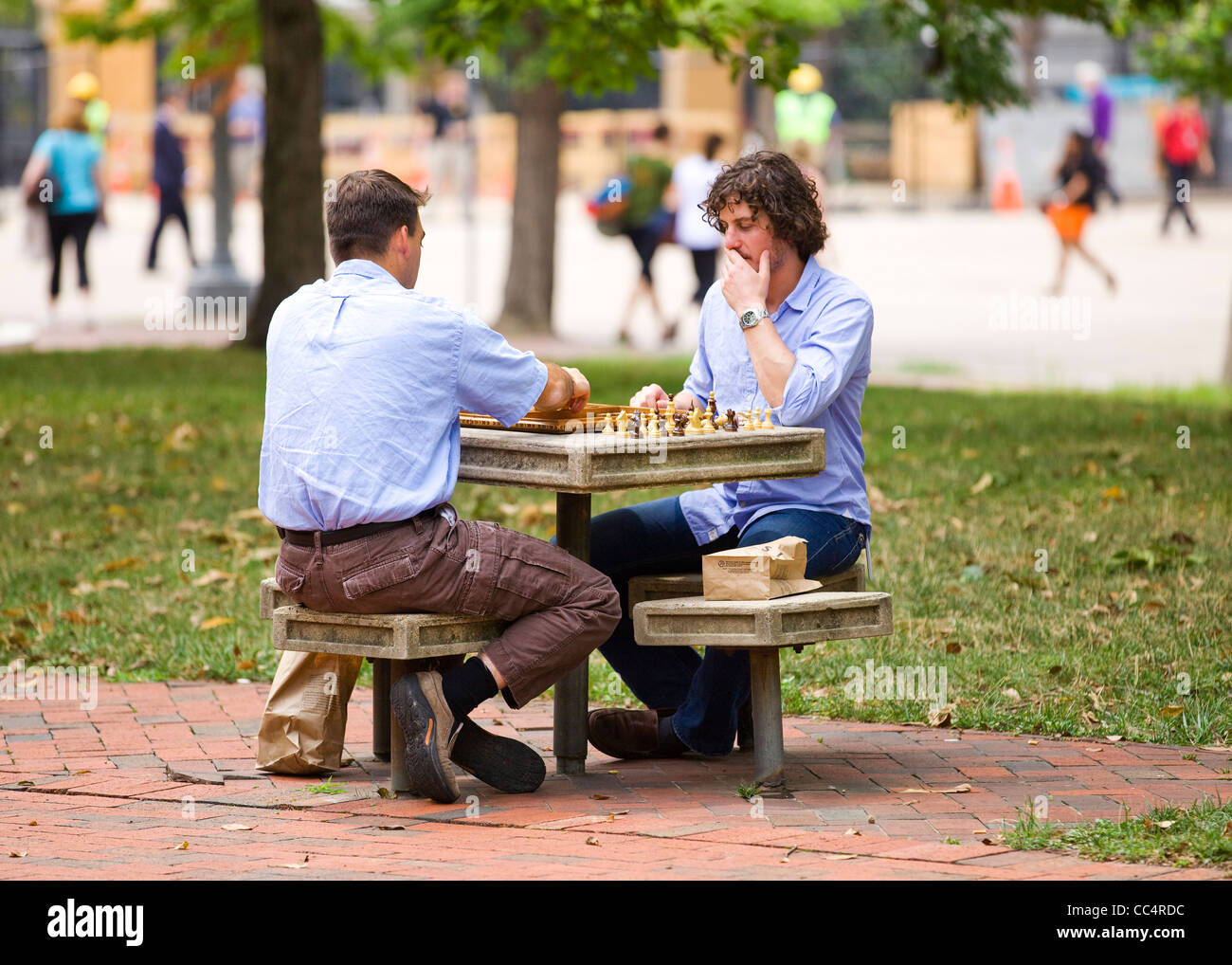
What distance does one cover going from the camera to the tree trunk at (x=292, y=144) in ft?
53.3

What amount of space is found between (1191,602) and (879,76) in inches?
1514

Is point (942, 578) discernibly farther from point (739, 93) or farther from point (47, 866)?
point (739, 93)

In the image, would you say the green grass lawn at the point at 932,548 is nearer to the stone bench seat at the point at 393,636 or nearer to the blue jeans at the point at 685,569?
the blue jeans at the point at 685,569

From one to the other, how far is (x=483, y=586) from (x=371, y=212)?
1.03 metres

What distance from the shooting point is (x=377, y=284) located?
516cm

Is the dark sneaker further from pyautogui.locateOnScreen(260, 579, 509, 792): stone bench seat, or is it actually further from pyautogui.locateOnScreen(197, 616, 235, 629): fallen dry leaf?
pyautogui.locateOnScreen(197, 616, 235, 629): fallen dry leaf

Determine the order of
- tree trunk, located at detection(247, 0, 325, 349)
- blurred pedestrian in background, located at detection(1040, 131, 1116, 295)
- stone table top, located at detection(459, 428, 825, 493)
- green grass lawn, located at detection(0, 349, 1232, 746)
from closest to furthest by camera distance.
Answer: stone table top, located at detection(459, 428, 825, 493) < green grass lawn, located at detection(0, 349, 1232, 746) < tree trunk, located at detection(247, 0, 325, 349) < blurred pedestrian in background, located at detection(1040, 131, 1116, 295)

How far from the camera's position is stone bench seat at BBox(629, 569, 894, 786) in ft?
16.6

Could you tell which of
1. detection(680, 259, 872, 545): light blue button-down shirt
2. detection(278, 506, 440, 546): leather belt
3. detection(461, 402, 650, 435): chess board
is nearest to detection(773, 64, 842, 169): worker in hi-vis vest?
detection(680, 259, 872, 545): light blue button-down shirt

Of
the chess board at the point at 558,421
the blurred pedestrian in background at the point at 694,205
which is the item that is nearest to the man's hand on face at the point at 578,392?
the chess board at the point at 558,421

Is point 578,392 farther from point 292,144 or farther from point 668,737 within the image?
point 292,144

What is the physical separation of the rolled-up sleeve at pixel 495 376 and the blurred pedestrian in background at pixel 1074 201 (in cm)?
1585

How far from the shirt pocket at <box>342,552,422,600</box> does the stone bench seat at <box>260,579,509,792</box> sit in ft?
0.28

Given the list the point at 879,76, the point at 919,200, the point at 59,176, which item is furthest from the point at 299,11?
the point at 879,76
